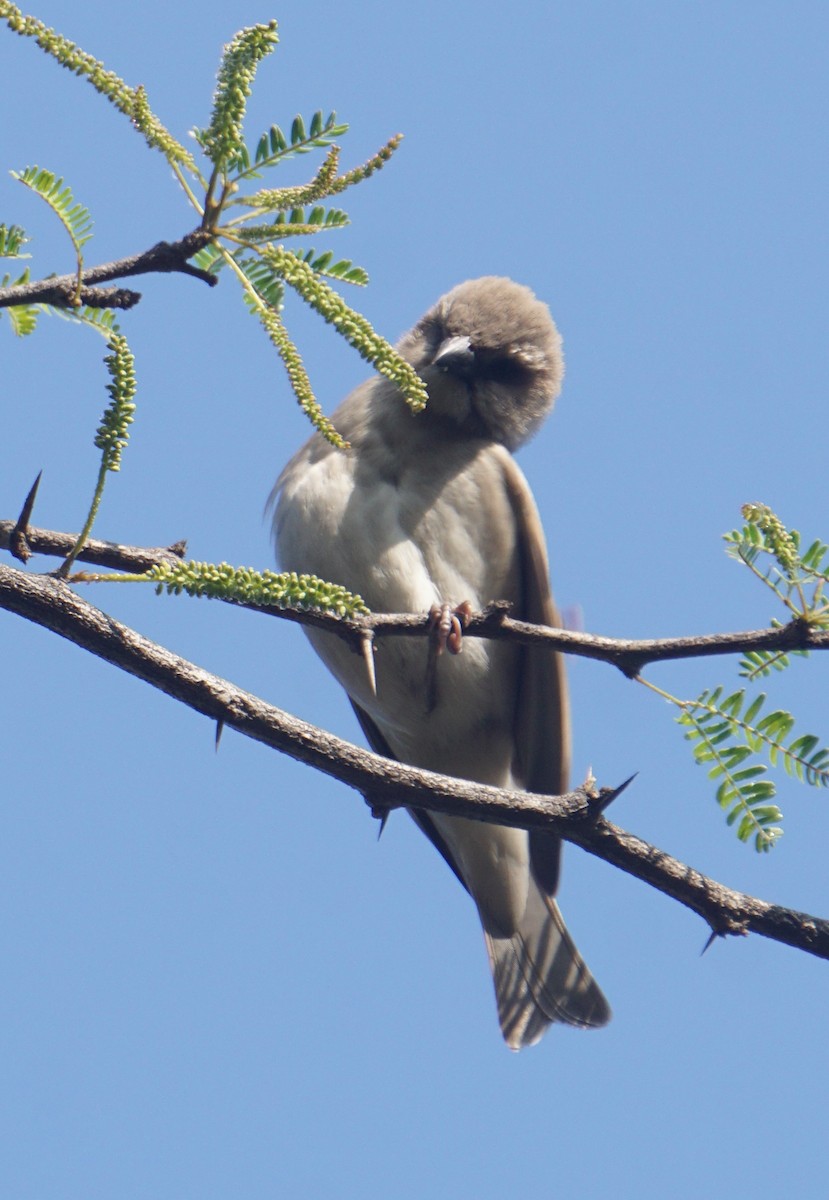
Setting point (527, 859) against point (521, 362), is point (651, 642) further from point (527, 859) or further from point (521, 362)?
point (521, 362)

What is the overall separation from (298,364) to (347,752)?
3.52ft

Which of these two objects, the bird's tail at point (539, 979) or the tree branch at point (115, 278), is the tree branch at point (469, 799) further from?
the bird's tail at point (539, 979)

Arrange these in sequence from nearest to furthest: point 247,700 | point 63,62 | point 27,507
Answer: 1. point 63,62
2. point 27,507
3. point 247,700

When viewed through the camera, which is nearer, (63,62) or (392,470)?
(63,62)

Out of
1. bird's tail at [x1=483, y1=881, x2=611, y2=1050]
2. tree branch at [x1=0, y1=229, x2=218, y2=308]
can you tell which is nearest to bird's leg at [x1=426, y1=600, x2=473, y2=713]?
tree branch at [x1=0, y1=229, x2=218, y2=308]

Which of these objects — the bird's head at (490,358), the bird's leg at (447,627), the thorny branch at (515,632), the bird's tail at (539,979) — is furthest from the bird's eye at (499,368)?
the thorny branch at (515,632)

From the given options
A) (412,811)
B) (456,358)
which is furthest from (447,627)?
(456,358)

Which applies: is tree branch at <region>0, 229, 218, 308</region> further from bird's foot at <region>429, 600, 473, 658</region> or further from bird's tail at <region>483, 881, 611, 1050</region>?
bird's tail at <region>483, 881, 611, 1050</region>

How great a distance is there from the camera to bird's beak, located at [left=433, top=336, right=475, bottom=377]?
626cm

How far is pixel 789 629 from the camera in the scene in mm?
3174

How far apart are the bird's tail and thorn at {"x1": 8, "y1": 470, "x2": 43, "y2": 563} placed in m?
3.78

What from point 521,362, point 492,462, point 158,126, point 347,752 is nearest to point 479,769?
point 492,462

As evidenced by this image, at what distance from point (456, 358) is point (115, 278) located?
146 inches

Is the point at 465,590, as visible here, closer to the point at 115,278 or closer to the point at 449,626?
the point at 449,626
